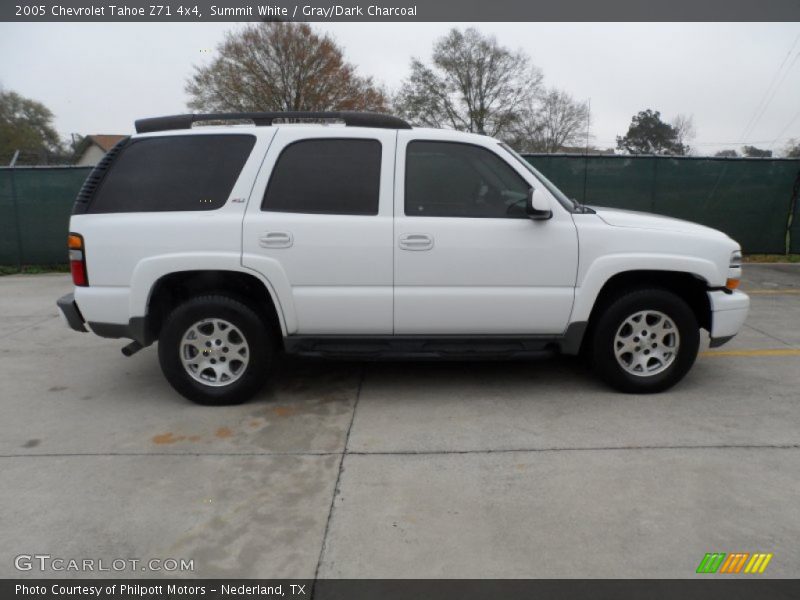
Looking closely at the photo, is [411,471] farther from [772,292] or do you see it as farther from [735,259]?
[772,292]

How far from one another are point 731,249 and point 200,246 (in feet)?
12.9

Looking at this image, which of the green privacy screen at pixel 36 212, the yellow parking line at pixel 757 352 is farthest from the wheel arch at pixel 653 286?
the green privacy screen at pixel 36 212

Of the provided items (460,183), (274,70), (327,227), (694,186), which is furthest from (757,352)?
(274,70)

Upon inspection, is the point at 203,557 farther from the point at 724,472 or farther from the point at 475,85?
the point at 475,85


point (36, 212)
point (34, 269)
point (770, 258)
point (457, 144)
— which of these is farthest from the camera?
point (770, 258)

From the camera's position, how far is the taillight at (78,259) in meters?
4.16

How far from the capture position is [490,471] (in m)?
3.36

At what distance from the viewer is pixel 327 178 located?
166 inches

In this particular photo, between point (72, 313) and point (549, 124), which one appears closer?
point (72, 313)

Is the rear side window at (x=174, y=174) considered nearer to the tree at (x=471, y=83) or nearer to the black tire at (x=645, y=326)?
the black tire at (x=645, y=326)

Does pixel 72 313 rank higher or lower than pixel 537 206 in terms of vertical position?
lower
